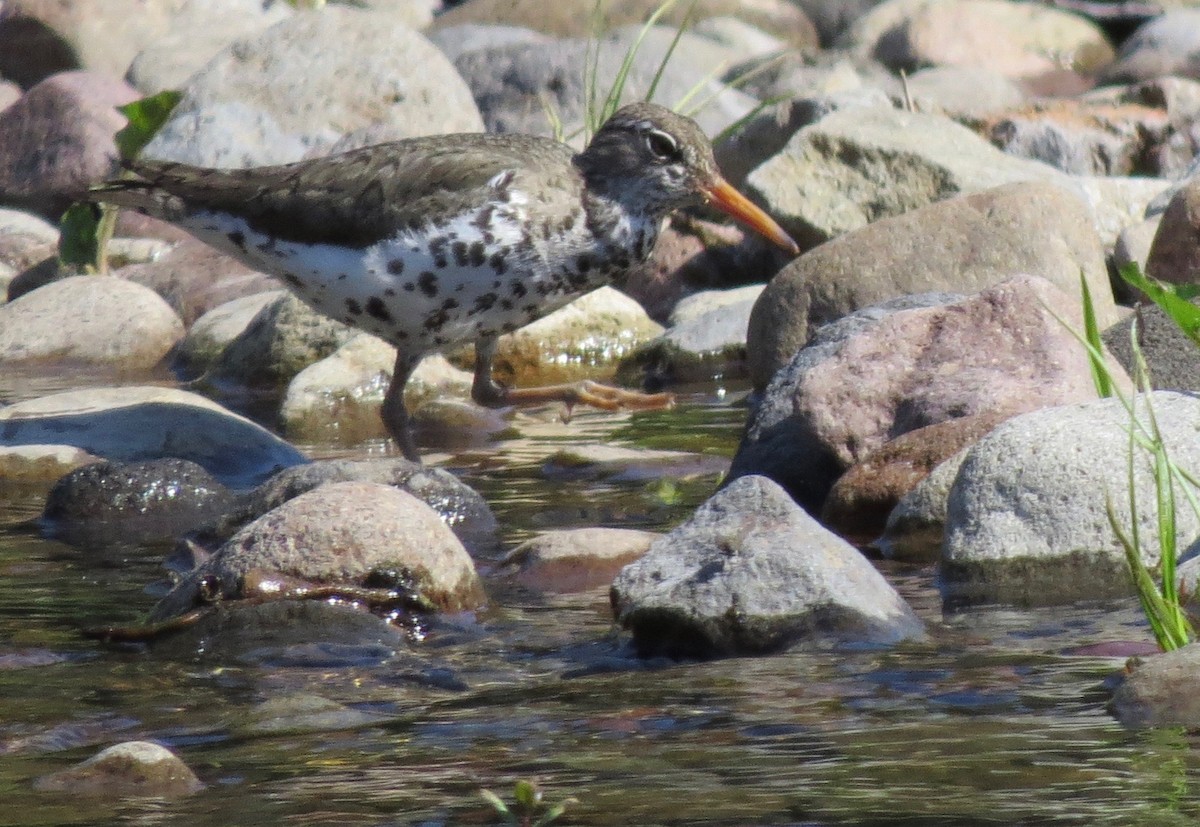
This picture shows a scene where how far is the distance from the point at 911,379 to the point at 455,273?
6.07 feet

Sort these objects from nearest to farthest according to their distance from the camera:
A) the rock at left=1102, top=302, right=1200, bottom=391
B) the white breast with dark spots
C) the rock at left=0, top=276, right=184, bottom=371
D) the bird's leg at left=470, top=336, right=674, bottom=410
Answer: the rock at left=1102, top=302, right=1200, bottom=391 < the white breast with dark spots < the bird's leg at left=470, top=336, right=674, bottom=410 < the rock at left=0, top=276, right=184, bottom=371

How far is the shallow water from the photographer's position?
3.53 meters

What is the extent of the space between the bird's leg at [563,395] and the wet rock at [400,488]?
4.27 feet

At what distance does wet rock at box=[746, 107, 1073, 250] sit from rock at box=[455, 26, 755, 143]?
3.44m

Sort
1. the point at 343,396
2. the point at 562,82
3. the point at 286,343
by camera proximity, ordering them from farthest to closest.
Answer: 1. the point at 562,82
2. the point at 286,343
3. the point at 343,396

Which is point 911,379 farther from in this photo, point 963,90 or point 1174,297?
point 963,90

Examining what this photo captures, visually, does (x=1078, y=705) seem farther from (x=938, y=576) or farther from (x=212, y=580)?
(x=212, y=580)

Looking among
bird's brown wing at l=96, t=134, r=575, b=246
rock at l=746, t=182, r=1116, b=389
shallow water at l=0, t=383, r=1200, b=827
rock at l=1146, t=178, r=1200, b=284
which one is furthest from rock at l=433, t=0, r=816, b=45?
shallow water at l=0, t=383, r=1200, b=827

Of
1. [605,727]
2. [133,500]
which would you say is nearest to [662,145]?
[133,500]

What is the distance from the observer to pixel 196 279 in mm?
12641

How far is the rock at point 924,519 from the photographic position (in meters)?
6.05

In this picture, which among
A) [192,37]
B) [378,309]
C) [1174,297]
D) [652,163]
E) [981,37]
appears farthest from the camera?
[981,37]

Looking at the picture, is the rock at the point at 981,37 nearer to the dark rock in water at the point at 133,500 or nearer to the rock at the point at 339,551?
the dark rock in water at the point at 133,500

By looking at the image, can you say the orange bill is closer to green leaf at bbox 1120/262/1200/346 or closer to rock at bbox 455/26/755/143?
green leaf at bbox 1120/262/1200/346
